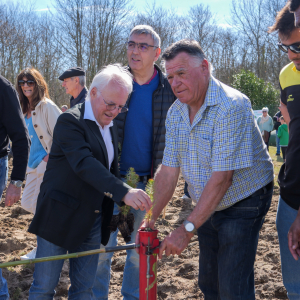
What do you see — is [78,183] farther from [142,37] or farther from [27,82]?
[27,82]

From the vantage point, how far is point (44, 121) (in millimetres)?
4270

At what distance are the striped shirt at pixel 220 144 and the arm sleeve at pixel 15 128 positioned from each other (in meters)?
1.44

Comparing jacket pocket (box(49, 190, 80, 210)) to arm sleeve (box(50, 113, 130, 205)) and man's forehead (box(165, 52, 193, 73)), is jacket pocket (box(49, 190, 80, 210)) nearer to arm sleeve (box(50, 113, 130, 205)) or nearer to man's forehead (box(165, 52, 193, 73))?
arm sleeve (box(50, 113, 130, 205))

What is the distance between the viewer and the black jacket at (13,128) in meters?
3.13

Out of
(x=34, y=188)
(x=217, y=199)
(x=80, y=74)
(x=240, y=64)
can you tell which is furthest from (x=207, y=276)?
(x=240, y=64)

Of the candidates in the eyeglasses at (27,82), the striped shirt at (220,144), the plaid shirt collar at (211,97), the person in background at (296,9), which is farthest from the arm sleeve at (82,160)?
the eyeglasses at (27,82)

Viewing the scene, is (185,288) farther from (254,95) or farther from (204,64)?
(254,95)

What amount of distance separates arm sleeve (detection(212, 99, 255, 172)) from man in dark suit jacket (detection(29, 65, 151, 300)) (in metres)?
0.59

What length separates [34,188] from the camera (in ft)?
14.3

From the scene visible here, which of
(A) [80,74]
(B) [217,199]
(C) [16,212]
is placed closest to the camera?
(B) [217,199]

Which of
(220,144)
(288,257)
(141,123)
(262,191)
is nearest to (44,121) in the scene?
(141,123)

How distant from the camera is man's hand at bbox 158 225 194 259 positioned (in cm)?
205

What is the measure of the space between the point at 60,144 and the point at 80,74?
9.80ft

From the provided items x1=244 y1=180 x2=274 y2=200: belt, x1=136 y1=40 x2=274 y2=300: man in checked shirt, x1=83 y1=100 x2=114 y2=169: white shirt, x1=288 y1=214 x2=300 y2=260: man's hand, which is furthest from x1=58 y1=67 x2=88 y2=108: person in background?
x1=288 y1=214 x2=300 y2=260: man's hand
